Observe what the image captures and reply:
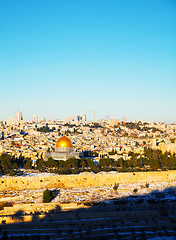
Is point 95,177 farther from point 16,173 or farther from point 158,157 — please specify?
point 158,157

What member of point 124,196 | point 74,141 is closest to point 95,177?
point 124,196

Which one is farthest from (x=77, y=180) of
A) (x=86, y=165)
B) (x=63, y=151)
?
(x=63, y=151)

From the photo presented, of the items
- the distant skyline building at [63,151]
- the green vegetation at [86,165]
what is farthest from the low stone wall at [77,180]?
the distant skyline building at [63,151]

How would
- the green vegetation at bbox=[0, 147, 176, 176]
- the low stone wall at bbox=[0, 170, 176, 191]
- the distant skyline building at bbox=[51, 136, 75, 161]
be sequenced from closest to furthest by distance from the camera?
the low stone wall at bbox=[0, 170, 176, 191], the green vegetation at bbox=[0, 147, 176, 176], the distant skyline building at bbox=[51, 136, 75, 161]

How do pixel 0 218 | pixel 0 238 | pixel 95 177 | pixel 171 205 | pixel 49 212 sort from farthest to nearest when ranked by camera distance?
pixel 95 177
pixel 171 205
pixel 49 212
pixel 0 218
pixel 0 238

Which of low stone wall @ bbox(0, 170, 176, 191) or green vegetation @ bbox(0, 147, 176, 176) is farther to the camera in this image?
green vegetation @ bbox(0, 147, 176, 176)

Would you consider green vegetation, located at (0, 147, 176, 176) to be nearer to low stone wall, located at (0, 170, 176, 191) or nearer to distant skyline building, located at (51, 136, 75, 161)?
distant skyline building, located at (51, 136, 75, 161)

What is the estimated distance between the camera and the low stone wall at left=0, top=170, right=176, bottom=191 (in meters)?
28.2

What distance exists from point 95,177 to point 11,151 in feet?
70.2

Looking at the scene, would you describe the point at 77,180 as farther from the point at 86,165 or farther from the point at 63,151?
the point at 63,151

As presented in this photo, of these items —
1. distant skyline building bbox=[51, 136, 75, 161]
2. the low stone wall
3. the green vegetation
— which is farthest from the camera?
distant skyline building bbox=[51, 136, 75, 161]

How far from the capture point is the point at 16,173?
31.0 meters

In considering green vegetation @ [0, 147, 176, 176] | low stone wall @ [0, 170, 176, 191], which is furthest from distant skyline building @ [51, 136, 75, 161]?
low stone wall @ [0, 170, 176, 191]

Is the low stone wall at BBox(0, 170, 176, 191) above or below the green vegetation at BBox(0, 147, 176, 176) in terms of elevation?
below
